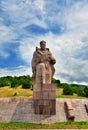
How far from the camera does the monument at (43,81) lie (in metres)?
17.2

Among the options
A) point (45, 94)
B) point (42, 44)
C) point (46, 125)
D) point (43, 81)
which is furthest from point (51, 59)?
point (46, 125)

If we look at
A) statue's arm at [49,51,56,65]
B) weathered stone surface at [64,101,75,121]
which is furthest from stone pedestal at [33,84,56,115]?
statue's arm at [49,51,56,65]

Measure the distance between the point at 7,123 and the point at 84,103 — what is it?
177 inches

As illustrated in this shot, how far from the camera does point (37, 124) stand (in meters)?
16.0

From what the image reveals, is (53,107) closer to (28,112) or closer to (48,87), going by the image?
(48,87)

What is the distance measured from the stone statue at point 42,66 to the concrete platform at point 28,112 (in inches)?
41.7

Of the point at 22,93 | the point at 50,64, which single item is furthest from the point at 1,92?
the point at 50,64

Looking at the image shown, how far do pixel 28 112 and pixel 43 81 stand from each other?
66.7 inches

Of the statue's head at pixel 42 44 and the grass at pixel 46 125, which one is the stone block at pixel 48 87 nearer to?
the grass at pixel 46 125

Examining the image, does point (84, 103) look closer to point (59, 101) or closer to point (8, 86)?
point (59, 101)

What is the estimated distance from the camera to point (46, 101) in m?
17.2

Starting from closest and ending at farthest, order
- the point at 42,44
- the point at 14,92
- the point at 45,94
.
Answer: the point at 45,94 → the point at 42,44 → the point at 14,92

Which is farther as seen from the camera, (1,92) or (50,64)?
(1,92)

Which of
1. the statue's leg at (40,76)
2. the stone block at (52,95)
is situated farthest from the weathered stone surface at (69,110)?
the statue's leg at (40,76)
